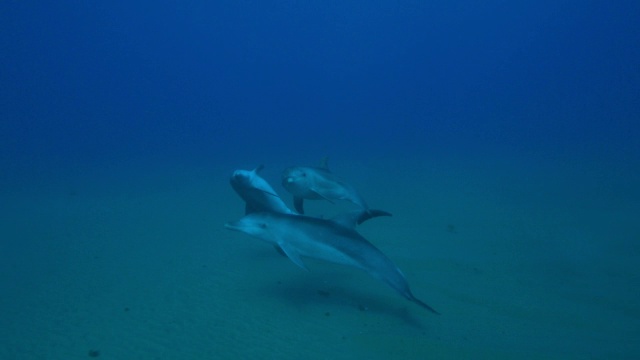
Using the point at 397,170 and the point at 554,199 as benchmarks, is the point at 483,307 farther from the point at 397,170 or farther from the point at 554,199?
the point at 397,170

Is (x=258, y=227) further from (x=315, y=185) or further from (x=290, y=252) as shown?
(x=315, y=185)

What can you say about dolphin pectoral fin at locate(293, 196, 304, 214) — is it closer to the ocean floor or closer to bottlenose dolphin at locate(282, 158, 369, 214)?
bottlenose dolphin at locate(282, 158, 369, 214)

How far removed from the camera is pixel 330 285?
5809mm

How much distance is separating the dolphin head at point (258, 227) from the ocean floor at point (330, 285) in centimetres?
94

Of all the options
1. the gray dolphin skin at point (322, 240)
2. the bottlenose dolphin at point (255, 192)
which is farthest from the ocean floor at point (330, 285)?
the bottlenose dolphin at point (255, 192)

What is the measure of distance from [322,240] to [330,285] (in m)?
1.20

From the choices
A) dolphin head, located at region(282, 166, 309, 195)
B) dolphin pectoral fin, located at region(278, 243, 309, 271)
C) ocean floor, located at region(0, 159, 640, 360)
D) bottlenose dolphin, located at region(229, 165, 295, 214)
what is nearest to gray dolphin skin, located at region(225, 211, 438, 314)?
dolphin pectoral fin, located at region(278, 243, 309, 271)

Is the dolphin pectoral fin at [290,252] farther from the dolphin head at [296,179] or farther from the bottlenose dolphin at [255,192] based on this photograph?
the dolphin head at [296,179]

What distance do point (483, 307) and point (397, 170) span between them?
10763mm

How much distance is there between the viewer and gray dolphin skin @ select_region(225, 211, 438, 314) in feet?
15.5

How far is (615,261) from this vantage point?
6.51m

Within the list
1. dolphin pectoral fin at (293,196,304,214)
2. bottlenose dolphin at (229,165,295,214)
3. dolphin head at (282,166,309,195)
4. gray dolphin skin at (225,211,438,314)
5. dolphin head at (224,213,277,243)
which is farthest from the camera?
dolphin pectoral fin at (293,196,304,214)

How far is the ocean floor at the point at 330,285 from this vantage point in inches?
173

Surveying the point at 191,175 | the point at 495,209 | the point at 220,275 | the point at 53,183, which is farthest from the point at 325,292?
the point at 53,183
